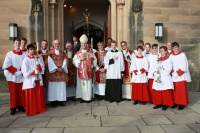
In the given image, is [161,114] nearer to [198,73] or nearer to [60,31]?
[198,73]

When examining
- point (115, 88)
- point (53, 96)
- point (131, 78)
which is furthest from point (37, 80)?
point (131, 78)

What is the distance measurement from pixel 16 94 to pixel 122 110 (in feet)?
8.78

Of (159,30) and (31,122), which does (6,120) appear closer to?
(31,122)

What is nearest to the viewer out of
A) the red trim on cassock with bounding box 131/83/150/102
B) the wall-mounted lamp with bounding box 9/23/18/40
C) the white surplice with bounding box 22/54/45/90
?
the white surplice with bounding box 22/54/45/90

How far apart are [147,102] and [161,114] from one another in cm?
127

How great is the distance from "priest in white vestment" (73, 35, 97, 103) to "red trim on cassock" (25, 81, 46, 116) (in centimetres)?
136

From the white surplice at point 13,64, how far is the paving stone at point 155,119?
3132 mm

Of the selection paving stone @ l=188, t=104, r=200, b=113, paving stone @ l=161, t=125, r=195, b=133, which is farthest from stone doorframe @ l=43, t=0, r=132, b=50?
paving stone @ l=161, t=125, r=195, b=133

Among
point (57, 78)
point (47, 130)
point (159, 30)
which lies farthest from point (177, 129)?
point (159, 30)

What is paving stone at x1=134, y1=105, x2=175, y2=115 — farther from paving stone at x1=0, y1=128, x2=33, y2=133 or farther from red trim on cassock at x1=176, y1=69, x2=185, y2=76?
paving stone at x1=0, y1=128, x2=33, y2=133

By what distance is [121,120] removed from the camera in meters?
4.86

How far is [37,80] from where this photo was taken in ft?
17.7

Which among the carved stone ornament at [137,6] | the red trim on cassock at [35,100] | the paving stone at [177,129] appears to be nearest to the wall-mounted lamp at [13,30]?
the red trim on cassock at [35,100]

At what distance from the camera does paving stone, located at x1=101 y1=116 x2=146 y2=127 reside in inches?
181
